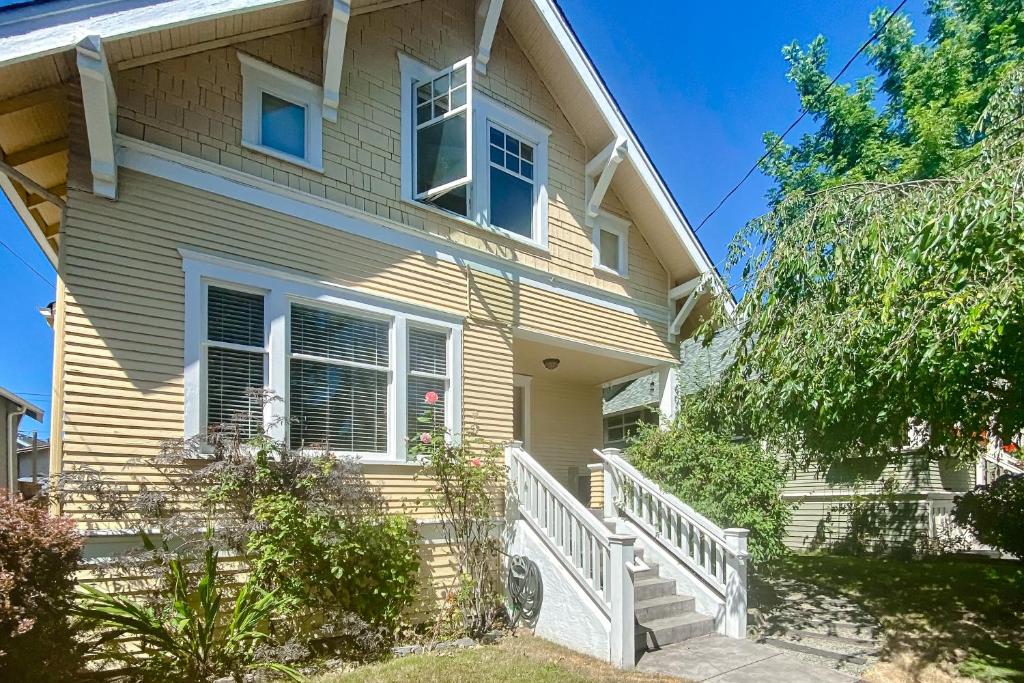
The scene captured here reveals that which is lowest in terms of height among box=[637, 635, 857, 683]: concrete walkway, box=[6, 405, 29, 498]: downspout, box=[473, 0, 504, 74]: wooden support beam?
box=[637, 635, 857, 683]: concrete walkway

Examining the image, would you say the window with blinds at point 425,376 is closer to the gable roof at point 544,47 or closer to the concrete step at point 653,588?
the concrete step at point 653,588

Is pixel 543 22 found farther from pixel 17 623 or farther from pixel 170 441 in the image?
pixel 17 623

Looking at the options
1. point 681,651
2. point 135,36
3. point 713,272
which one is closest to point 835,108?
point 713,272

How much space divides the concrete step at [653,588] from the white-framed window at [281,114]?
19.6 ft

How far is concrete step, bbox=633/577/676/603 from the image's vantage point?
26.2ft

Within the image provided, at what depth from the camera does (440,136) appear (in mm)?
9023

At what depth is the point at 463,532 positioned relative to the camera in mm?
8164

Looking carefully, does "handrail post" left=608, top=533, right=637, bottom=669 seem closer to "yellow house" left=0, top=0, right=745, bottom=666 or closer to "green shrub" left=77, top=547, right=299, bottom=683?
"yellow house" left=0, top=0, right=745, bottom=666

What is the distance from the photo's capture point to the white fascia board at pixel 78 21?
17.9 feet

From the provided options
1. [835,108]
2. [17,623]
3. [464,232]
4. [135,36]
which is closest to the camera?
[17,623]

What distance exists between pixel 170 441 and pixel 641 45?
16020 mm

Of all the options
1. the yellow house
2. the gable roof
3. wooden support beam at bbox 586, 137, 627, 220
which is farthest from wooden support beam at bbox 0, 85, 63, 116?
wooden support beam at bbox 586, 137, 627, 220

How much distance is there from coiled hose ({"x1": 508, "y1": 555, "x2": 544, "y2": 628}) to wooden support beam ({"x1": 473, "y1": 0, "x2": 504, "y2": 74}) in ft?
21.7

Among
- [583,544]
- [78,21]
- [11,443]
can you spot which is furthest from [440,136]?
[11,443]
